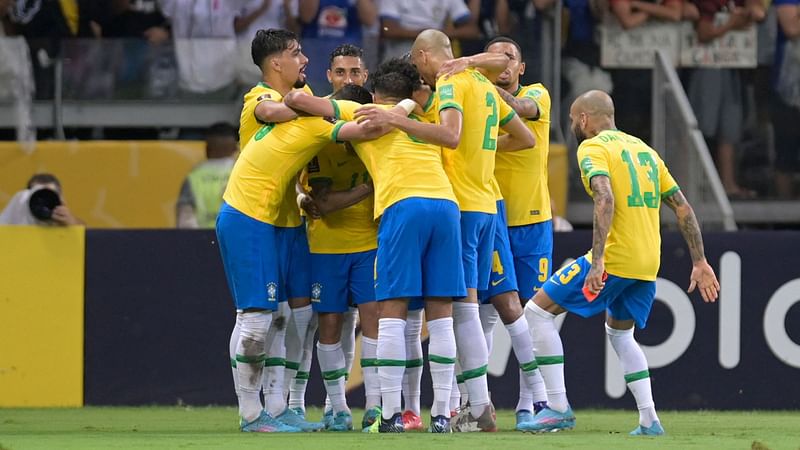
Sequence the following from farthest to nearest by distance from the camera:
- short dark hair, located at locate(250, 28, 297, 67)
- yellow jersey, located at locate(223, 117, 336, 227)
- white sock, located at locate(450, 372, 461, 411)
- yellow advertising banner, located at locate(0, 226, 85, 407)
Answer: yellow advertising banner, located at locate(0, 226, 85, 407) → white sock, located at locate(450, 372, 461, 411) → short dark hair, located at locate(250, 28, 297, 67) → yellow jersey, located at locate(223, 117, 336, 227)

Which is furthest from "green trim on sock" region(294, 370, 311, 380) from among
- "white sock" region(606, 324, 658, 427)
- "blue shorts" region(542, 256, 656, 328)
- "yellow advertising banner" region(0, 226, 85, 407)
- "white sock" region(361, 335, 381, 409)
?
"yellow advertising banner" region(0, 226, 85, 407)

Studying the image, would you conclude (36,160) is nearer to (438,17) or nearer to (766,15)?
(438,17)

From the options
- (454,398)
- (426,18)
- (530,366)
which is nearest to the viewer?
(530,366)

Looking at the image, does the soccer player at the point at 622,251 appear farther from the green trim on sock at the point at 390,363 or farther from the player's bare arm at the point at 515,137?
the green trim on sock at the point at 390,363

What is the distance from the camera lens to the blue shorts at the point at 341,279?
9.38 metres

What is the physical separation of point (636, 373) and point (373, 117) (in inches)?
80.2

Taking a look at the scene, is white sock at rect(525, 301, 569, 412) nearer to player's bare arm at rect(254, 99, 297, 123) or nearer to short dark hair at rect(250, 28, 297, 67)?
player's bare arm at rect(254, 99, 297, 123)

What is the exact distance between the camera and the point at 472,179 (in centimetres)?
903

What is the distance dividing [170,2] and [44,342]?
3682 millimetres

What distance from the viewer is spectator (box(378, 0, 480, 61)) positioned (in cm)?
1387

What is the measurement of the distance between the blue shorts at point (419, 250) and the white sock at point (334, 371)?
92 cm

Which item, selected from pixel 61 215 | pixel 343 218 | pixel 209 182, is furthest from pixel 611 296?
pixel 209 182

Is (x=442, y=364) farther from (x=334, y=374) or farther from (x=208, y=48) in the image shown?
(x=208, y=48)

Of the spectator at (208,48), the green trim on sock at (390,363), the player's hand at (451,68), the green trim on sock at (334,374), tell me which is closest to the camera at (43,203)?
the spectator at (208,48)
